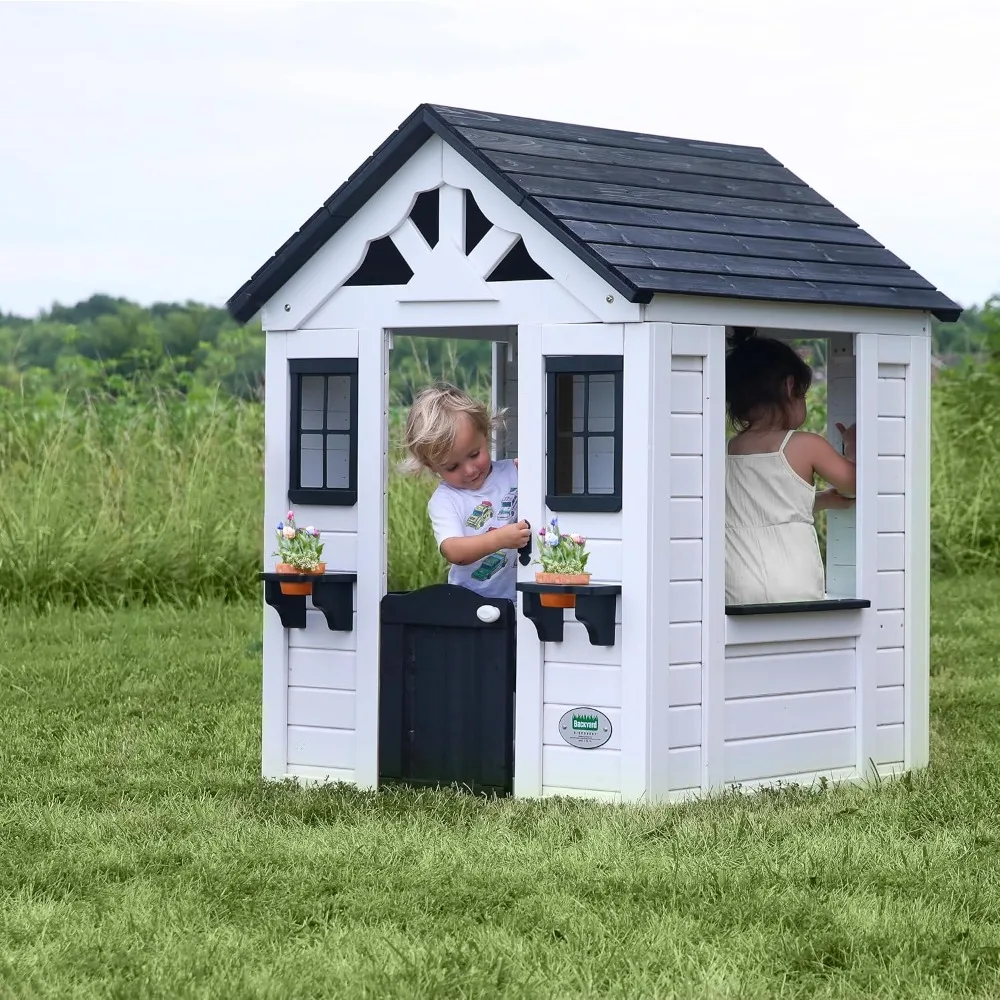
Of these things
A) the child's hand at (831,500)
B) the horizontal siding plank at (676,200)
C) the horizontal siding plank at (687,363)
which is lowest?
the child's hand at (831,500)

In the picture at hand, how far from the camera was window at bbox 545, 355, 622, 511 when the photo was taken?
5.62 meters

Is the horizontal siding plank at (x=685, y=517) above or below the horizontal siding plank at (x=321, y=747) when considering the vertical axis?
above

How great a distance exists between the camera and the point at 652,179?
6336mm

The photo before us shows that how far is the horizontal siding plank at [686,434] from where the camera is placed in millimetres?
5625

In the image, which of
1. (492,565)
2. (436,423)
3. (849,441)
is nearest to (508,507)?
(492,565)

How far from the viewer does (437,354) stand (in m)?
16.2

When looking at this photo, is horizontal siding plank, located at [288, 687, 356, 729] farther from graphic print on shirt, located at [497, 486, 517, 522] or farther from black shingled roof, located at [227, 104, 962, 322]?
black shingled roof, located at [227, 104, 962, 322]

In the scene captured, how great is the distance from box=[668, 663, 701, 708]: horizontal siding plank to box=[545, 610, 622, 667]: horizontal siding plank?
0.17 metres

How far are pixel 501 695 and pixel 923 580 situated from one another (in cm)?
173

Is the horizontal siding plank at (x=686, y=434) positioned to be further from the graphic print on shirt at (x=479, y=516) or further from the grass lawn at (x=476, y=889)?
the grass lawn at (x=476, y=889)

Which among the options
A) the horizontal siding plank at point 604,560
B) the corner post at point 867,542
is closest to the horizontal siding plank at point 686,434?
A: the horizontal siding plank at point 604,560

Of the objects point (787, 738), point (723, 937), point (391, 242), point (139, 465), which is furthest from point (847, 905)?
point (139, 465)

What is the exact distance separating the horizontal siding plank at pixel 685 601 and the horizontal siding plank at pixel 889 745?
43.1 inches

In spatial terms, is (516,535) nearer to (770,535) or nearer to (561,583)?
(561,583)
